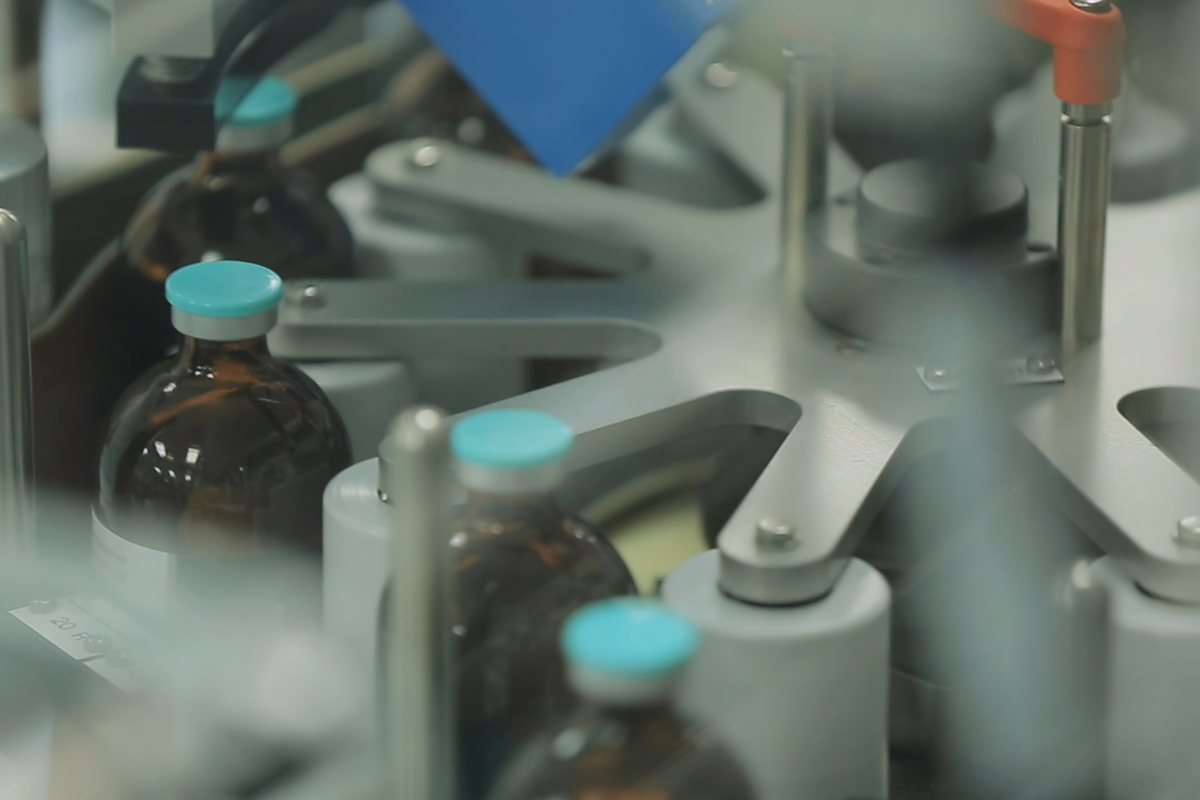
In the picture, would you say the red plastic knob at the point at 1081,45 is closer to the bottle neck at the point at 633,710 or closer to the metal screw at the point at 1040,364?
the metal screw at the point at 1040,364

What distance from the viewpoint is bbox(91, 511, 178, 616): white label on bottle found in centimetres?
64

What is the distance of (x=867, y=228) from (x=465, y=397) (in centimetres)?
23

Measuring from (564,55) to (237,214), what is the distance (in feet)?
0.61

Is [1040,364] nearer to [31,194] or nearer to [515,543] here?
[515,543]

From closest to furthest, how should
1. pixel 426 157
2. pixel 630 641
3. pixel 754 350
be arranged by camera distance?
pixel 630 641 < pixel 754 350 < pixel 426 157

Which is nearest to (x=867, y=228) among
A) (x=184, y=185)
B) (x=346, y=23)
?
(x=184, y=185)

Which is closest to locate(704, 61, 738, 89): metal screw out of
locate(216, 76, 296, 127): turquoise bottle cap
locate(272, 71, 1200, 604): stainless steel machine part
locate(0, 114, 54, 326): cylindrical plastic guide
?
locate(272, 71, 1200, 604): stainless steel machine part

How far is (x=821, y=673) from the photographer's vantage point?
1.80 feet

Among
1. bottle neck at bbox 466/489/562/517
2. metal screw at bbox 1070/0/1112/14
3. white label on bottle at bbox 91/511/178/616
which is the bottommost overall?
white label on bottle at bbox 91/511/178/616

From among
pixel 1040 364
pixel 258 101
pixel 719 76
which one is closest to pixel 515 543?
pixel 1040 364

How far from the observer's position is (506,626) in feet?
1.78

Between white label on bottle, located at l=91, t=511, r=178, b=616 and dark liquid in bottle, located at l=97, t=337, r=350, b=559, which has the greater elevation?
dark liquid in bottle, located at l=97, t=337, r=350, b=559

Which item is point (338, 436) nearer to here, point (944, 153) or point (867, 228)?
point (867, 228)

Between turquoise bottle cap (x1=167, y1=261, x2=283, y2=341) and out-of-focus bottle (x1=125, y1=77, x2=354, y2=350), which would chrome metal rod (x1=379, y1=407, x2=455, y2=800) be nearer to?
turquoise bottle cap (x1=167, y1=261, x2=283, y2=341)
